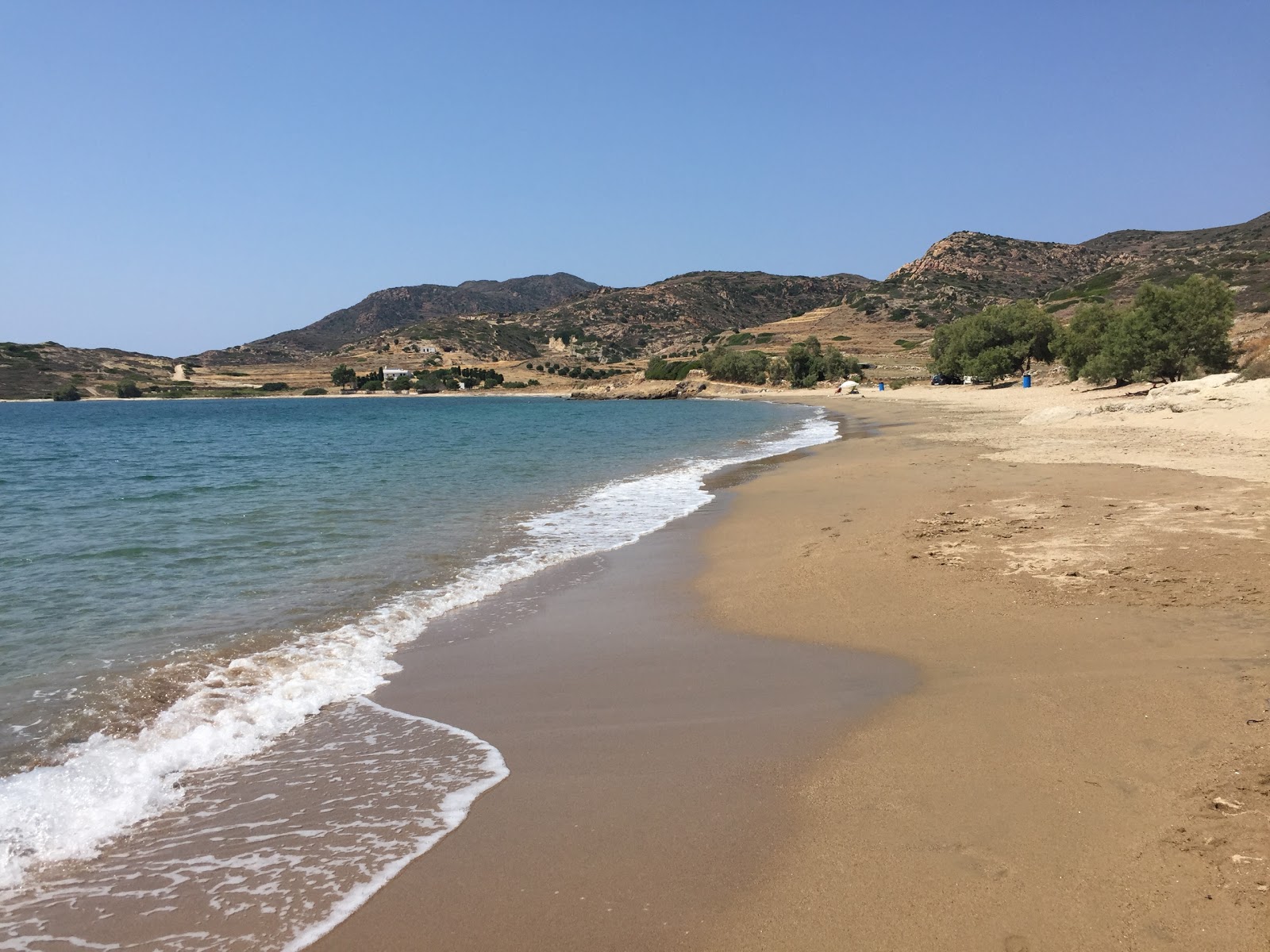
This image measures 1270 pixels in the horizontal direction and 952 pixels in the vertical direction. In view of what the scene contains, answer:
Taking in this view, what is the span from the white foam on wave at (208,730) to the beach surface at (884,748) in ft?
2.30

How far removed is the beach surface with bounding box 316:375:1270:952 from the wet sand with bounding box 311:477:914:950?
0.07 ft

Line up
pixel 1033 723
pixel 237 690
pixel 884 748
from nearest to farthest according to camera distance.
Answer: pixel 884 748 < pixel 1033 723 < pixel 237 690

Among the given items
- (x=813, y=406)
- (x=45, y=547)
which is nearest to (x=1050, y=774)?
(x=45, y=547)

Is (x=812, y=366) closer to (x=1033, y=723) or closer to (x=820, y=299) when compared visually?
(x=1033, y=723)

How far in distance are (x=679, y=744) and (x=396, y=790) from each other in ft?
5.77

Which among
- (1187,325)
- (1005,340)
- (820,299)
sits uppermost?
(820,299)

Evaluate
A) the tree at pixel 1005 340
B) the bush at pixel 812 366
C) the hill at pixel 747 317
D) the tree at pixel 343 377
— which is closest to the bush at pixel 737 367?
the bush at pixel 812 366

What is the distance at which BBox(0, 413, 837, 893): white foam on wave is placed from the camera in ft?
14.6

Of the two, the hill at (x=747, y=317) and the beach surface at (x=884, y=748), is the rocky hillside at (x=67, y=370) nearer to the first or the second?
the hill at (x=747, y=317)

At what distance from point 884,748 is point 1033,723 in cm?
Answer: 101

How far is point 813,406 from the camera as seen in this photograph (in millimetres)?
63156

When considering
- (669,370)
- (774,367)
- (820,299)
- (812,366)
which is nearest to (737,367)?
(774,367)

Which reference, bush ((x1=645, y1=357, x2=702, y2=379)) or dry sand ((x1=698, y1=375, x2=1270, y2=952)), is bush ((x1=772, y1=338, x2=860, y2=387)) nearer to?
bush ((x1=645, y1=357, x2=702, y2=379))

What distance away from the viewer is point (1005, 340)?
58.6 m
